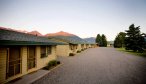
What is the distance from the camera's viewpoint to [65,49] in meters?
24.9

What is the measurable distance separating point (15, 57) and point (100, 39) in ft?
323

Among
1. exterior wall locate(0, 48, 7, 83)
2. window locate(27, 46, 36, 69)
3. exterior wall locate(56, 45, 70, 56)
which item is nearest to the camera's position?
exterior wall locate(0, 48, 7, 83)

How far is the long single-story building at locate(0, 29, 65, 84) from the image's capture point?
7.29 metres

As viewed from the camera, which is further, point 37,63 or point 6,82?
point 37,63

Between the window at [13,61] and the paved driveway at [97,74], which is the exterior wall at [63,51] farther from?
the window at [13,61]

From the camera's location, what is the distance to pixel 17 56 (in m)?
8.86

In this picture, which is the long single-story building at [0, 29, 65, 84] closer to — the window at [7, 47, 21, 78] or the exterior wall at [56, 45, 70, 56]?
the window at [7, 47, 21, 78]

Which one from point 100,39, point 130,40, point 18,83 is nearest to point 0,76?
point 18,83

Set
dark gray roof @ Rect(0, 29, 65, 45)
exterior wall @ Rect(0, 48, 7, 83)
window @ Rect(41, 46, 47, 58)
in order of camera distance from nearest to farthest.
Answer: dark gray roof @ Rect(0, 29, 65, 45) < exterior wall @ Rect(0, 48, 7, 83) < window @ Rect(41, 46, 47, 58)

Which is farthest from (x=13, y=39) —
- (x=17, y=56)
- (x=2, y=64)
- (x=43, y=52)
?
(x=43, y=52)

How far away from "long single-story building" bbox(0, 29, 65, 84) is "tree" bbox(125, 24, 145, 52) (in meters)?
33.4

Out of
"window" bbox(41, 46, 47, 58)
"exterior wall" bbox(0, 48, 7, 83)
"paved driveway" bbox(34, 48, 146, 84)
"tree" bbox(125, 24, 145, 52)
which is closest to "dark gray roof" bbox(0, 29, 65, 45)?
"exterior wall" bbox(0, 48, 7, 83)

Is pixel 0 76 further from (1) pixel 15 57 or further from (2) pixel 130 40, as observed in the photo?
(2) pixel 130 40

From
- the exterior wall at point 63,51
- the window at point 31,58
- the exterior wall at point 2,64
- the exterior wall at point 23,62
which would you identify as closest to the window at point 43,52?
the exterior wall at point 23,62
